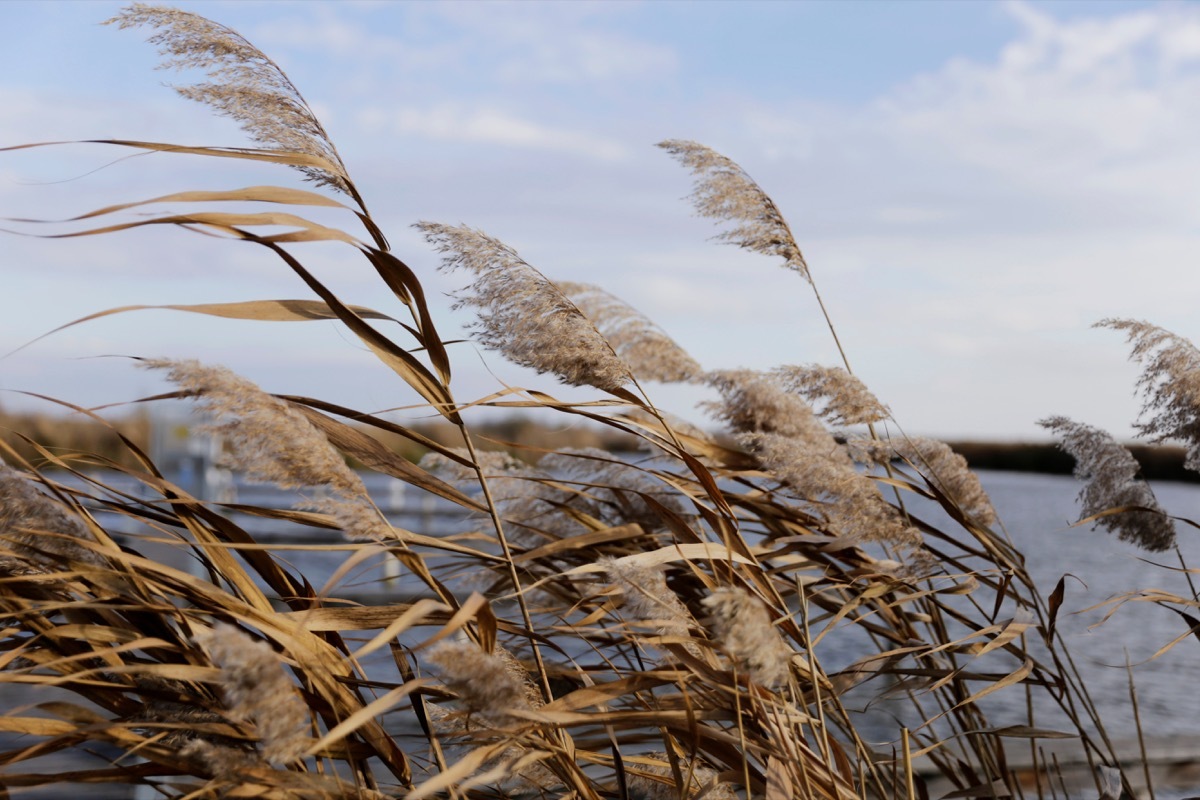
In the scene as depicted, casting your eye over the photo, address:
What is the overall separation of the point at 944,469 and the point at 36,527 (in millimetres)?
1414

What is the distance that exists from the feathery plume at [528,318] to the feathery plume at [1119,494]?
41.1 inches

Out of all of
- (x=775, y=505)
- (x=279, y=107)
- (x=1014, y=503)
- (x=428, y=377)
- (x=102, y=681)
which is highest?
(x=279, y=107)

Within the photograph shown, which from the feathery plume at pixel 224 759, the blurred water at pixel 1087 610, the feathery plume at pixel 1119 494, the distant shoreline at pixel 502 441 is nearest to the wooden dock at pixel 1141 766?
the blurred water at pixel 1087 610

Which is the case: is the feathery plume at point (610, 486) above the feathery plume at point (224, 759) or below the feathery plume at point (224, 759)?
above

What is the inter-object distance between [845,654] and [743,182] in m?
4.51

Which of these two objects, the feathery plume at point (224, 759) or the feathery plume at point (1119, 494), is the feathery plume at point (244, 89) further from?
the feathery plume at point (1119, 494)

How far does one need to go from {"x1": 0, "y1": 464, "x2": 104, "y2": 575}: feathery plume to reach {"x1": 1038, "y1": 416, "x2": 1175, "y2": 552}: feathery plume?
1.58 m

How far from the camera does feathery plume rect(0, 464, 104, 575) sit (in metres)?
1.01

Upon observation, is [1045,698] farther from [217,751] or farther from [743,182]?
[217,751]

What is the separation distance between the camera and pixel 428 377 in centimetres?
123

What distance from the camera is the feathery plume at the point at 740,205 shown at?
2055 mm

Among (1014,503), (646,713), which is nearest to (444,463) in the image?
(646,713)

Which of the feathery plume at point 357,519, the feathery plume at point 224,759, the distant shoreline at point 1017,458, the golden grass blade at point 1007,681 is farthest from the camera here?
the distant shoreline at point 1017,458

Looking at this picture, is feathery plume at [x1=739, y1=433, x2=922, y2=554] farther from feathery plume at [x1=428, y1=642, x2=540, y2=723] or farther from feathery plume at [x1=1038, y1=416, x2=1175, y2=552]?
feathery plume at [x1=428, y1=642, x2=540, y2=723]
